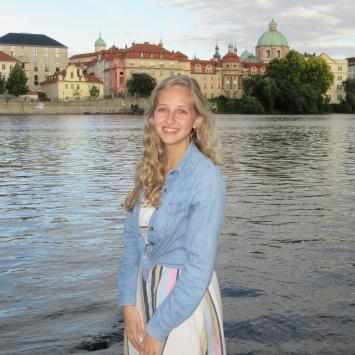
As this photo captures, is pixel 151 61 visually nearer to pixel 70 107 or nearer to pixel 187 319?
pixel 70 107

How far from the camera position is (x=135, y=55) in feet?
520

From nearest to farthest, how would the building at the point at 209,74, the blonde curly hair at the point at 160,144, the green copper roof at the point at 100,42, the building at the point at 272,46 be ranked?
1. the blonde curly hair at the point at 160,144
2. the building at the point at 209,74
3. the building at the point at 272,46
4. the green copper roof at the point at 100,42

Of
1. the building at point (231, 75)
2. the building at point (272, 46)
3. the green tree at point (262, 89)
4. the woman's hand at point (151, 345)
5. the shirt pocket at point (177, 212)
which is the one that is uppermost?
the building at point (272, 46)

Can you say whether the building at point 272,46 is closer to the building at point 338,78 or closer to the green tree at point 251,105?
the building at point 338,78

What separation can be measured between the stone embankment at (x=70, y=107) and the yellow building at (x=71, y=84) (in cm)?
1132

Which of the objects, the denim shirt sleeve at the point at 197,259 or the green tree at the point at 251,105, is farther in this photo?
the green tree at the point at 251,105

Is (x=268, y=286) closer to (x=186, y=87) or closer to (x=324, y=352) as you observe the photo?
(x=324, y=352)

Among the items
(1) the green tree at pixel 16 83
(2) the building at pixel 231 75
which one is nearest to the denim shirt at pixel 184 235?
(1) the green tree at pixel 16 83

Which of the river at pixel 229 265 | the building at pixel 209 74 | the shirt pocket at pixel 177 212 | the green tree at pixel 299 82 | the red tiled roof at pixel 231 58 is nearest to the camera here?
the shirt pocket at pixel 177 212

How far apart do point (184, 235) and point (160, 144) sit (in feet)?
1.84

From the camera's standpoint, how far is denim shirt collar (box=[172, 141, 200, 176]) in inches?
120

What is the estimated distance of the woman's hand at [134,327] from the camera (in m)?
3.04

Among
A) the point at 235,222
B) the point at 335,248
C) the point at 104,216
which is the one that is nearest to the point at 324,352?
the point at 335,248

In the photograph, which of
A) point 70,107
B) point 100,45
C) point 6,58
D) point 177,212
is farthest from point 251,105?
point 177,212
